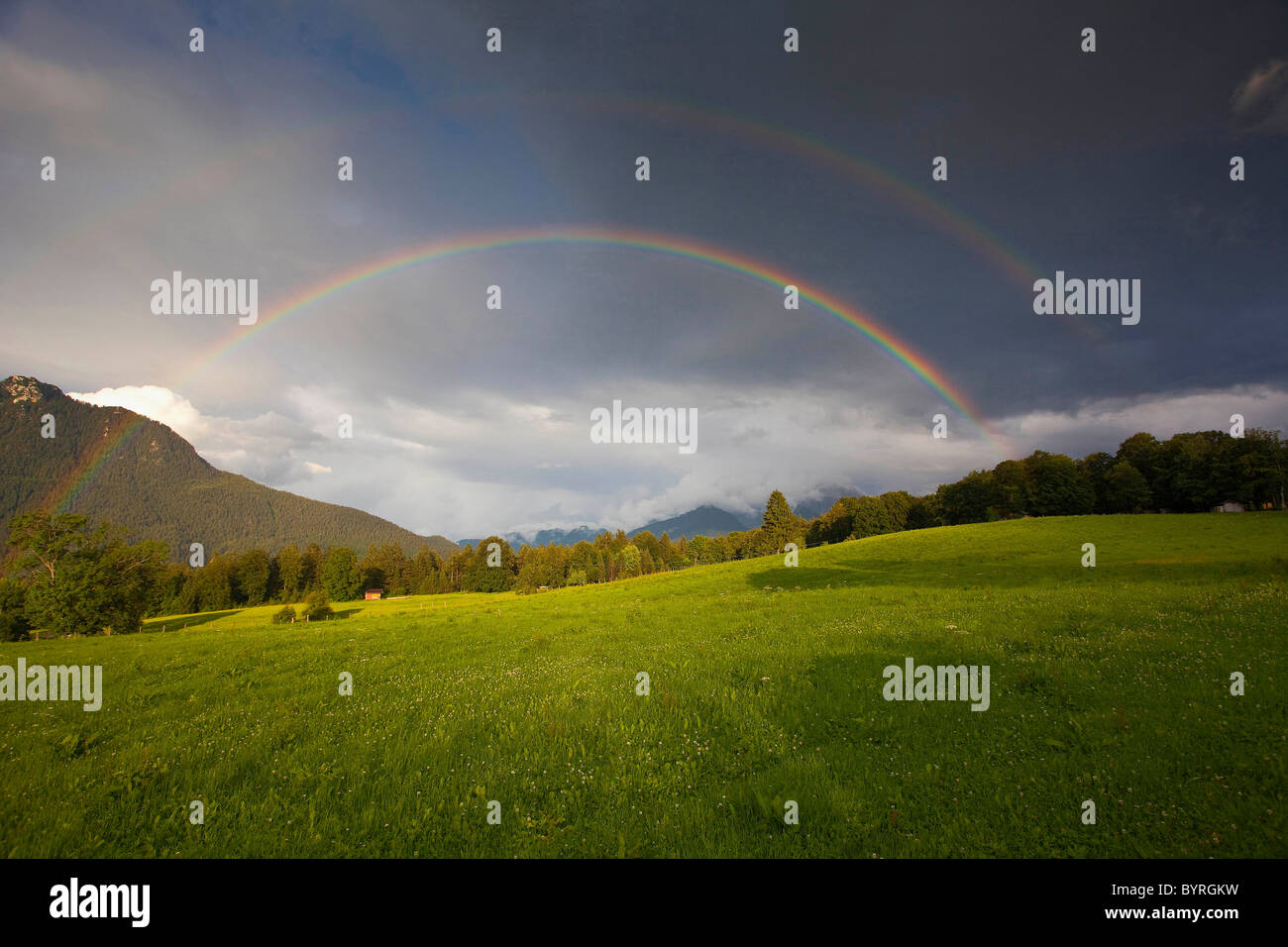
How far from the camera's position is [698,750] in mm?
7906

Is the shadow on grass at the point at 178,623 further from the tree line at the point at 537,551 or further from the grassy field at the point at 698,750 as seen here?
the grassy field at the point at 698,750

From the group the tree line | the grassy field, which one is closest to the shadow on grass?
the tree line

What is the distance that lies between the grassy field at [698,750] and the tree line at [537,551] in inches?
1448

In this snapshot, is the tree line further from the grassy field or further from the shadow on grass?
the grassy field

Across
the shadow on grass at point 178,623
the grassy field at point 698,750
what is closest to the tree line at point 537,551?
the shadow on grass at point 178,623

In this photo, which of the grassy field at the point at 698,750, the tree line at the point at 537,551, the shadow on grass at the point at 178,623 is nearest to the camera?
the grassy field at the point at 698,750

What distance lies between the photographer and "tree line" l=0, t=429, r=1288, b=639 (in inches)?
2176

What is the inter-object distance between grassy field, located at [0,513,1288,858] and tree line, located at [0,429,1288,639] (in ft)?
121

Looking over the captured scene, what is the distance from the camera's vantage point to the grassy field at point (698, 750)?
5.60 m

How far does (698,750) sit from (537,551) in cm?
14625
